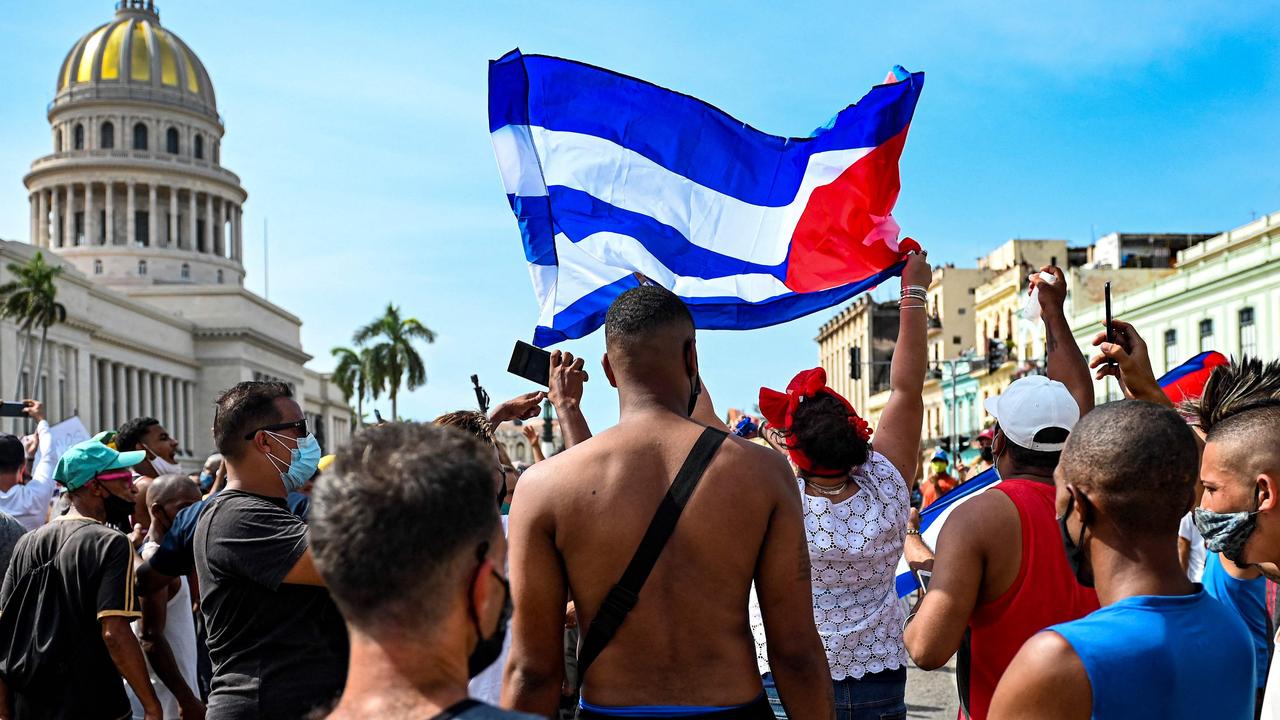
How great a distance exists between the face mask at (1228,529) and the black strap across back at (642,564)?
4.11 feet

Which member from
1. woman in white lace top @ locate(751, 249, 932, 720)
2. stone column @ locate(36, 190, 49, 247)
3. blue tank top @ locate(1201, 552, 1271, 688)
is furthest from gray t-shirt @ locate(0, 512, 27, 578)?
stone column @ locate(36, 190, 49, 247)

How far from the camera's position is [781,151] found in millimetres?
5953

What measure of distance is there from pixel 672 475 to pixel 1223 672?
136 centimetres

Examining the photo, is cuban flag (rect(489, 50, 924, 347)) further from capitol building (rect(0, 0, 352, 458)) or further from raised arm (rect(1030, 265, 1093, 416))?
capitol building (rect(0, 0, 352, 458))

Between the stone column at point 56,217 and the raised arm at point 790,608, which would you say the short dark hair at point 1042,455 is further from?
→ the stone column at point 56,217

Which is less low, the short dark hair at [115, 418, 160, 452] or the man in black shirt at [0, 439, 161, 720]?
the short dark hair at [115, 418, 160, 452]

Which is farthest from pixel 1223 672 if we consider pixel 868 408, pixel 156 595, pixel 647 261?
pixel 868 408

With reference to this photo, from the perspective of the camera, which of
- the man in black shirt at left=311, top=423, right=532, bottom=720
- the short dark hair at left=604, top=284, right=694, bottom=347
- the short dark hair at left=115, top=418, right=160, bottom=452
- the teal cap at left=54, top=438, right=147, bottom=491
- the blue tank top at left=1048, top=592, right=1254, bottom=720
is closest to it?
the man in black shirt at left=311, top=423, right=532, bottom=720

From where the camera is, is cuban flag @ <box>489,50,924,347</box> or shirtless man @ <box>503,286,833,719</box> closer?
shirtless man @ <box>503,286,833,719</box>

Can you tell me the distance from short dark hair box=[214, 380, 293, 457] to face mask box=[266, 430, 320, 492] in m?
0.07

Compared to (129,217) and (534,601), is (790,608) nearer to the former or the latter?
(534,601)

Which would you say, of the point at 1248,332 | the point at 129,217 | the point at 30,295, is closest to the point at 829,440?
the point at 1248,332

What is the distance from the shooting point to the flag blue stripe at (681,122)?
571 cm

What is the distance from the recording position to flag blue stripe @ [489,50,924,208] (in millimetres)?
5707
